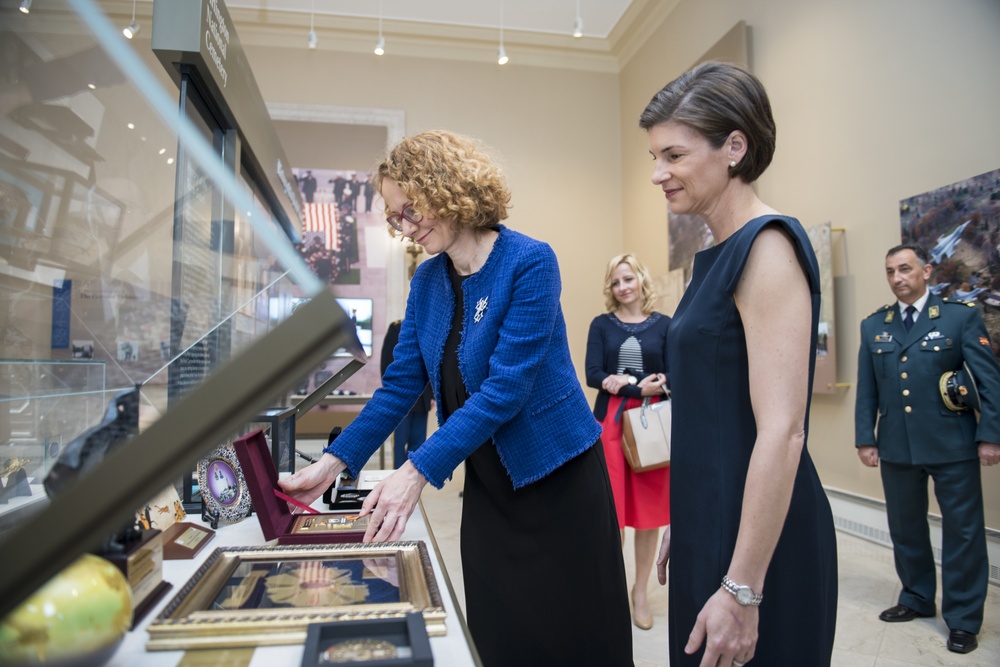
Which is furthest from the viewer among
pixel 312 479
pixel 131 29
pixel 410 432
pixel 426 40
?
pixel 426 40

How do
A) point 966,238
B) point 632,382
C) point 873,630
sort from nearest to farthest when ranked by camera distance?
point 873,630
point 632,382
point 966,238

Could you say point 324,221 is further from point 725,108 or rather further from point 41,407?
point 725,108

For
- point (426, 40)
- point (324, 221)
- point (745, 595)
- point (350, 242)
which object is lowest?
point (745, 595)

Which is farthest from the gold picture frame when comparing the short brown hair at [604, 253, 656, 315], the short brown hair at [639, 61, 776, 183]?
the short brown hair at [604, 253, 656, 315]

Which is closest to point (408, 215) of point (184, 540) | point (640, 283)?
point (184, 540)

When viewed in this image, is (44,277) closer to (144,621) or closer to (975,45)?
(144,621)

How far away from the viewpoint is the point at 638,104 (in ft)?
27.1

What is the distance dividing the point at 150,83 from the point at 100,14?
0.26 feet

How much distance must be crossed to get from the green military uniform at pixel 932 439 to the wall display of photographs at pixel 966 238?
495 millimetres

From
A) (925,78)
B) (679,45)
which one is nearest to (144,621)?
(925,78)

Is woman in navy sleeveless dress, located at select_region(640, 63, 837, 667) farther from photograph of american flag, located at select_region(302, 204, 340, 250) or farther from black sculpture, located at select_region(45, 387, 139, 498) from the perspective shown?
photograph of american flag, located at select_region(302, 204, 340, 250)

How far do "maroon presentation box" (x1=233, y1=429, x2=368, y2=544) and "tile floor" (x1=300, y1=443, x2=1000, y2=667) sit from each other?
3.31ft

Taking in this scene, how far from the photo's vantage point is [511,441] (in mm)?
1470

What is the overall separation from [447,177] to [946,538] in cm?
306
